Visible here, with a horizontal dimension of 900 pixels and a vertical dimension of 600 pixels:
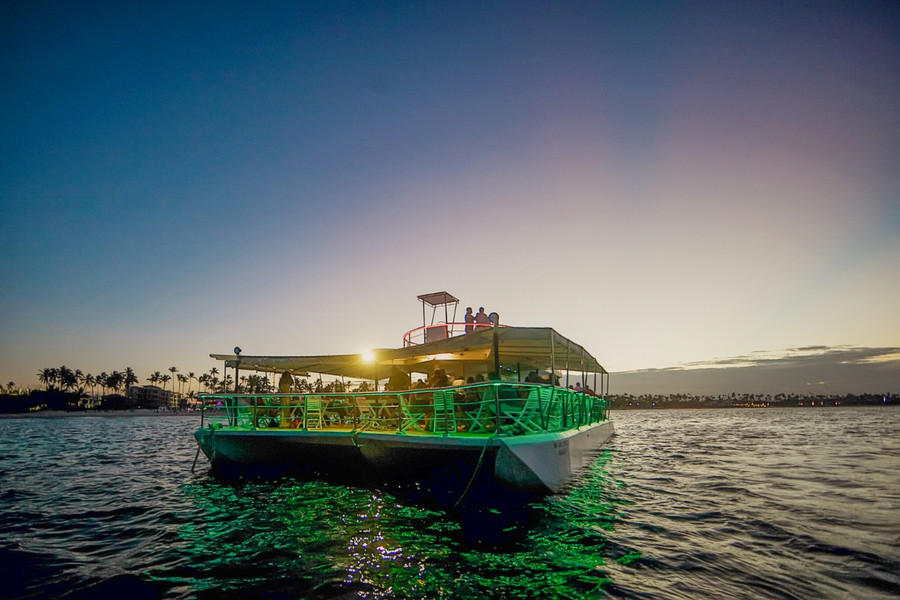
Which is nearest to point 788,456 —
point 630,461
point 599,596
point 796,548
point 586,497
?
point 630,461

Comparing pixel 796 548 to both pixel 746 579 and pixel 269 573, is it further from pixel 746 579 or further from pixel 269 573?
pixel 269 573

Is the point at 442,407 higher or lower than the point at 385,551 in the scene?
higher

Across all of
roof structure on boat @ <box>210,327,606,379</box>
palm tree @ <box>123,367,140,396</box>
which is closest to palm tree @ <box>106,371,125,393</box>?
palm tree @ <box>123,367,140,396</box>

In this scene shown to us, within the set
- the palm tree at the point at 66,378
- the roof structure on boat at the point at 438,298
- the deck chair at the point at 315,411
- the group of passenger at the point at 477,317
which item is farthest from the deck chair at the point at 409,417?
the palm tree at the point at 66,378

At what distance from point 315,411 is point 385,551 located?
7546 millimetres

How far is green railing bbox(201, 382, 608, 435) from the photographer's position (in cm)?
940

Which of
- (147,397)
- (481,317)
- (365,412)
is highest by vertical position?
(481,317)

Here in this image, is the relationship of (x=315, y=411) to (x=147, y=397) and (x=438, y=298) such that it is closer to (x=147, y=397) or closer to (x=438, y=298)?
(x=438, y=298)

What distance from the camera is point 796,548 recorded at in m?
5.70

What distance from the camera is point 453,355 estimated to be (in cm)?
1446

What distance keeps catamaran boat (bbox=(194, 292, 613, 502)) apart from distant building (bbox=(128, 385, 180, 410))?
601 feet

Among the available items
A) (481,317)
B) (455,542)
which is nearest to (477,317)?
(481,317)

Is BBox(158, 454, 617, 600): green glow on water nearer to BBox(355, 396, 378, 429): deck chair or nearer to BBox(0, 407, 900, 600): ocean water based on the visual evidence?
BBox(0, 407, 900, 600): ocean water

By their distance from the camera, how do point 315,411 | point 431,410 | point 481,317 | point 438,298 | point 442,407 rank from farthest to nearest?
point 438,298 → point 481,317 → point 315,411 → point 431,410 → point 442,407
